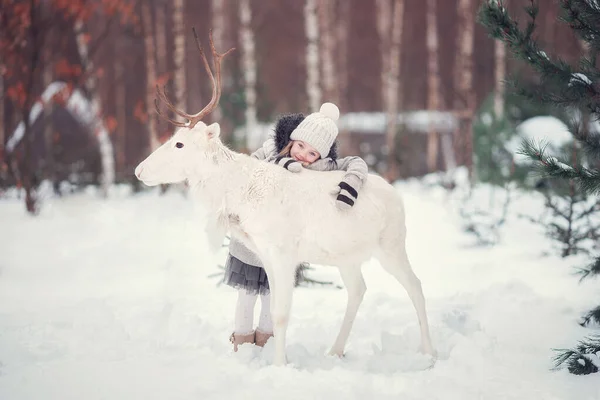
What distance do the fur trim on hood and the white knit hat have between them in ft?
A: 0.57

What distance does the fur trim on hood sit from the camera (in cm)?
425

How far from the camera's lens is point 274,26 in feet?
62.7

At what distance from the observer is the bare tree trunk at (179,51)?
11102 mm

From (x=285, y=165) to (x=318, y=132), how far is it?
0.33m

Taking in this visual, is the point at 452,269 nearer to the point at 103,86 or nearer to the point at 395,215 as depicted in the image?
the point at 395,215

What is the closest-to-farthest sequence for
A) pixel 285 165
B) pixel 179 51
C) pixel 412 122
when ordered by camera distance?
pixel 285 165, pixel 179 51, pixel 412 122

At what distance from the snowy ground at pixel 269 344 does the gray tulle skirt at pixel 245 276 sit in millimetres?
462

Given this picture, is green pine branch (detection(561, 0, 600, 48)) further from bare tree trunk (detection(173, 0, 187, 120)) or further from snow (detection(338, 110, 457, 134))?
snow (detection(338, 110, 457, 134))

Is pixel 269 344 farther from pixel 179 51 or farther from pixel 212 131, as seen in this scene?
pixel 179 51

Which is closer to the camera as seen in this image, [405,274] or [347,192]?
[347,192]

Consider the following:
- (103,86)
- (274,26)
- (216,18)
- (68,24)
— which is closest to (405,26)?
(274,26)

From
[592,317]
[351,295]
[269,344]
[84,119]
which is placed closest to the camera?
[269,344]

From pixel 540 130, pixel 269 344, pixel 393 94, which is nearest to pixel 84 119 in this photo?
pixel 393 94

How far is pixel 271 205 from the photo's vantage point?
12.2 ft
